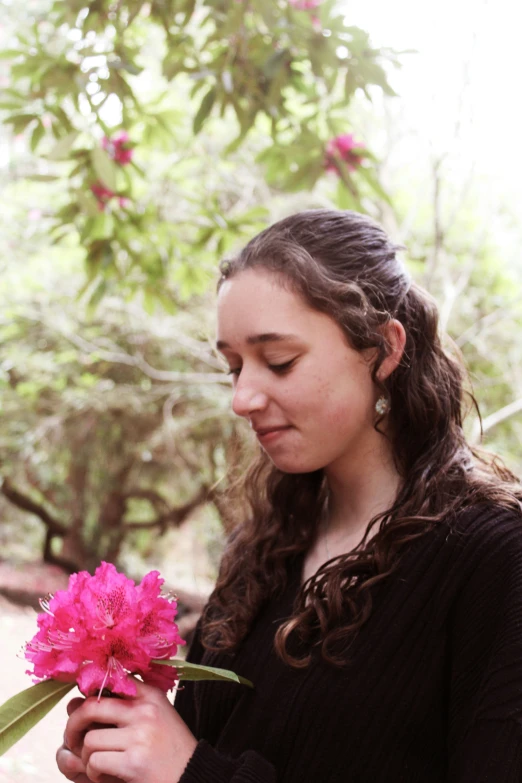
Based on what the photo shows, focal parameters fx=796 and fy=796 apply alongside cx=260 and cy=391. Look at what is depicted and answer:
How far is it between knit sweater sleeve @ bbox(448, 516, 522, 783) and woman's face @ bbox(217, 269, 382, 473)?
261 mm

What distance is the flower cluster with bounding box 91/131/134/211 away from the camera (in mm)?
1932

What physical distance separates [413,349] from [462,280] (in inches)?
85.8

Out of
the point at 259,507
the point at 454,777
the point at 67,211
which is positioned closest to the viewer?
the point at 454,777

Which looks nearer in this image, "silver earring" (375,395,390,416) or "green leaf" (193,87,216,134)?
"silver earring" (375,395,390,416)

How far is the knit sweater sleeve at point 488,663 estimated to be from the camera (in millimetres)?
923

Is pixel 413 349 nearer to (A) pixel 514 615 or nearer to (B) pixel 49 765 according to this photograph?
(A) pixel 514 615

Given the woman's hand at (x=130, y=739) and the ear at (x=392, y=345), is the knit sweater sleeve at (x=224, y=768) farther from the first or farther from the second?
the ear at (x=392, y=345)

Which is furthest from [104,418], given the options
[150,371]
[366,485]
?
[366,485]

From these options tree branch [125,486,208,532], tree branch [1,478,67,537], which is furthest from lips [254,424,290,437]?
tree branch [1,478,67,537]

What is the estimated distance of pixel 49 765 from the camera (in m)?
1.98

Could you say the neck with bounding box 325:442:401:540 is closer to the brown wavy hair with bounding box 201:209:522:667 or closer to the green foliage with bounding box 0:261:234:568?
the brown wavy hair with bounding box 201:209:522:667

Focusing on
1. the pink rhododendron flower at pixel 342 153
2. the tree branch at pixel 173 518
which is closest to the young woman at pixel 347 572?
the pink rhododendron flower at pixel 342 153

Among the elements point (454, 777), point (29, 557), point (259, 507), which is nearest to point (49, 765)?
point (259, 507)

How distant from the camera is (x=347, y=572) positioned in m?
1.14
